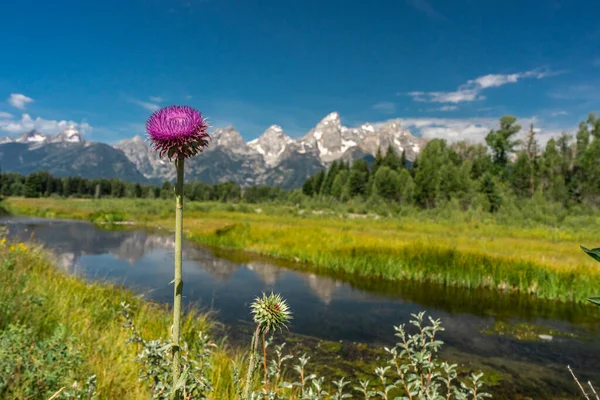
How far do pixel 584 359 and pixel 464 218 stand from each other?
35.8 metres

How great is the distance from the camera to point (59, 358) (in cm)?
362

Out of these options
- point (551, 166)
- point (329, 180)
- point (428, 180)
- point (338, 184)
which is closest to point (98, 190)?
point (329, 180)

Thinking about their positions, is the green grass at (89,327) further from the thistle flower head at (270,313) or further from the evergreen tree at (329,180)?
the evergreen tree at (329,180)

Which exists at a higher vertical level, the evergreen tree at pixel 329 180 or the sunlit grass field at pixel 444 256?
the evergreen tree at pixel 329 180

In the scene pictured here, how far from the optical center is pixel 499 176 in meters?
76.4

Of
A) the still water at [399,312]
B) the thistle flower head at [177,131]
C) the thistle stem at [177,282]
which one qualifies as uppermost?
the thistle flower head at [177,131]

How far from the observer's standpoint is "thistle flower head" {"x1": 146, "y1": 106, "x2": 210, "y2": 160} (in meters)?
1.78

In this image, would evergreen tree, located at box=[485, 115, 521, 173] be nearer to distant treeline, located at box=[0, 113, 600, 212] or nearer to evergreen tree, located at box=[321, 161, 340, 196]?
distant treeline, located at box=[0, 113, 600, 212]

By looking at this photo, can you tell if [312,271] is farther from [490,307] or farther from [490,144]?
[490,144]

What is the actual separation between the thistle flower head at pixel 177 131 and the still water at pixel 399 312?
852 centimetres

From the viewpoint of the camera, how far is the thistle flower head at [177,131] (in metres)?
1.78

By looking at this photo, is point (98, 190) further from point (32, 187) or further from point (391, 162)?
point (391, 162)

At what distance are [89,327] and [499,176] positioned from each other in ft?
274

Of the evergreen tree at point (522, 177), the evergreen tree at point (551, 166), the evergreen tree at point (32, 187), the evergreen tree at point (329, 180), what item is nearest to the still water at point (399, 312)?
the evergreen tree at point (551, 166)
